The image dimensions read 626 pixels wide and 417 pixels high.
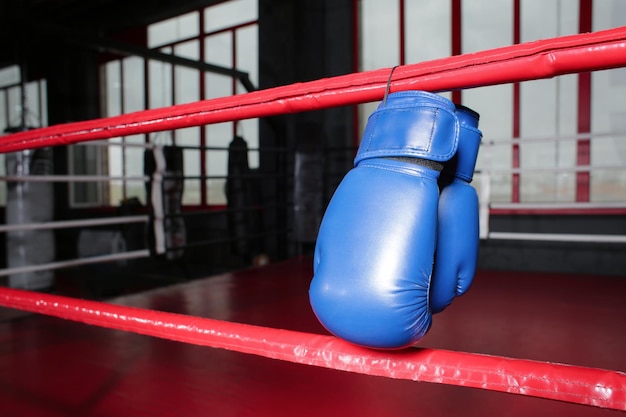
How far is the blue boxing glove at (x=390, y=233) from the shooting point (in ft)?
1.69

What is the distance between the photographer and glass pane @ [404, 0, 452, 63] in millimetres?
3650

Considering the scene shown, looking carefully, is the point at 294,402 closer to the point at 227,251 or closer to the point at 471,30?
the point at 471,30

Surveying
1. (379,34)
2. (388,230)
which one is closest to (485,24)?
(379,34)

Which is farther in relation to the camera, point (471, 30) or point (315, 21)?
point (315, 21)

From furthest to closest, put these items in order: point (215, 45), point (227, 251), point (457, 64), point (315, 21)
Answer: point (215, 45)
point (227, 251)
point (315, 21)
point (457, 64)

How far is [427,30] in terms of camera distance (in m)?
3.71

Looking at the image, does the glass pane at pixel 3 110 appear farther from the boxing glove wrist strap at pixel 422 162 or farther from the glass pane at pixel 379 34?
the boxing glove wrist strap at pixel 422 162

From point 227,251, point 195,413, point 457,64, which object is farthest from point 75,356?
point 227,251

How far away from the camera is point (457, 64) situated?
0.55 meters

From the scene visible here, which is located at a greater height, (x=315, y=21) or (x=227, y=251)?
(x=315, y=21)

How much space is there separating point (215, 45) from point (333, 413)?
536 cm

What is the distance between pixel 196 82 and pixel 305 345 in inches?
225

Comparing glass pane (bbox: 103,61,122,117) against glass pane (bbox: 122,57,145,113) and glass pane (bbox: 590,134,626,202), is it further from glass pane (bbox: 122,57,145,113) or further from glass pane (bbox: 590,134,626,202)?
glass pane (bbox: 590,134,626,202)

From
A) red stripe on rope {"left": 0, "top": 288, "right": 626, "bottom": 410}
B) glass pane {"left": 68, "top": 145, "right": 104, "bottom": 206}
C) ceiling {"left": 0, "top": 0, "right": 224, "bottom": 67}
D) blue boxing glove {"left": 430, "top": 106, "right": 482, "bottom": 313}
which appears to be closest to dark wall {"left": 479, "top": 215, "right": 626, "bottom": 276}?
blue boxing glove {"left": 430, "top": 106, "right": 482, "bottom": 313}
